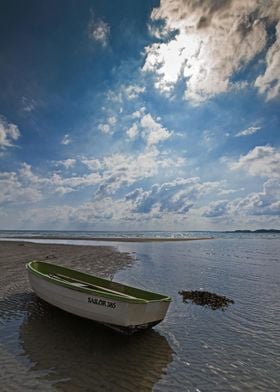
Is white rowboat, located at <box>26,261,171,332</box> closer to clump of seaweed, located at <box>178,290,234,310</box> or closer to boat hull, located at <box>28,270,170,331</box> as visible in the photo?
boat hull, located at <box>28,270,170,331</box>

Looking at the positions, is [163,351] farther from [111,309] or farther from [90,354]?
[90,354]

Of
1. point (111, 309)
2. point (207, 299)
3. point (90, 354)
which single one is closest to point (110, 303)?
point (111, 309)

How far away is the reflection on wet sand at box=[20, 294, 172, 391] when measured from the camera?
639 cm

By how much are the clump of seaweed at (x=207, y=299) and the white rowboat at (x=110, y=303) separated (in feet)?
14.7

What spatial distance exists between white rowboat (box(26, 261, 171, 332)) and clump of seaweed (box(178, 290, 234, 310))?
4482 mm

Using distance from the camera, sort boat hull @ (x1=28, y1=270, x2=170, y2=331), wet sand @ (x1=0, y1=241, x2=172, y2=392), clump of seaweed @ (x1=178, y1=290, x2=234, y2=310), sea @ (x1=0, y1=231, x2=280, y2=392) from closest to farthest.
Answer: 1. wet sand @ (x1=0, y1=241, x2=172, y2=392)
2. sea @ (x1=0, y1=231, x2=280, y2=392)
3. boat hull @ (x1=28, y1=270, x2=170, y2=331)
4. clump of seaweed @ (x1=178, y1=290, x2=234, y2=310)

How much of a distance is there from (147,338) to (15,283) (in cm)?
993

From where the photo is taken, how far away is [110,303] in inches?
329

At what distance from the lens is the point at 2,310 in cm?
1111

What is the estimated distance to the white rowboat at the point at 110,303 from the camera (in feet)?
26.6

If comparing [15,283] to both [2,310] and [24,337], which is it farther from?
[24,337]

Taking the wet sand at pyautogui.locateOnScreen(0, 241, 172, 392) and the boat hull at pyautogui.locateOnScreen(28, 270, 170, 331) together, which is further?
the boat hull at pyautogui.locateOnScreen(28, 270, 170, 331)

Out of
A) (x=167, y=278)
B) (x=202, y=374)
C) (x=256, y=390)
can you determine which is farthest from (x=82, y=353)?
(x=167, y=278)

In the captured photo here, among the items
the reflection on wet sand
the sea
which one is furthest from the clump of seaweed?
the reflection on wet sand
